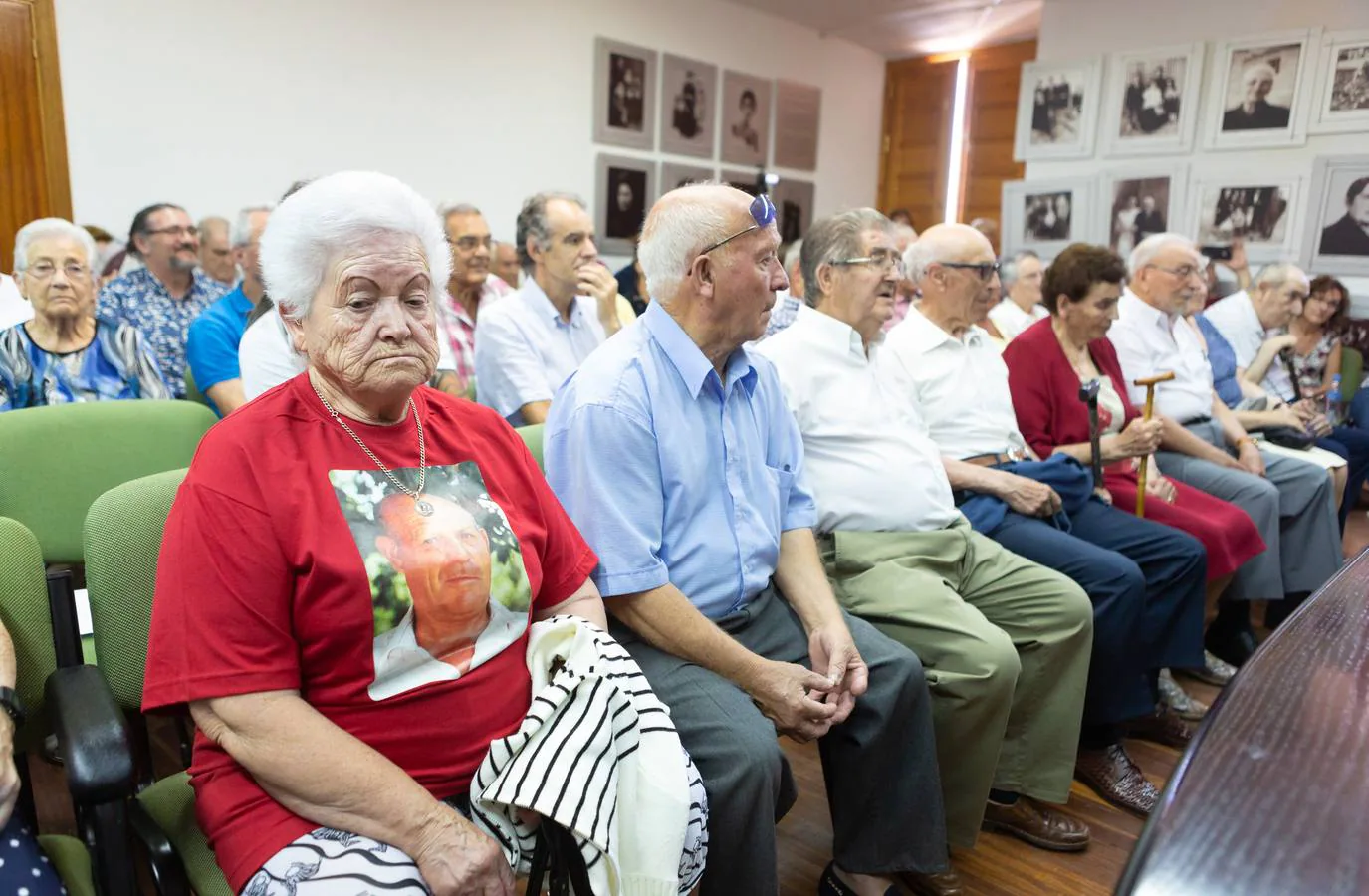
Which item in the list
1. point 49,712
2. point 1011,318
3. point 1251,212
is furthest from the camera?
point 1251,212

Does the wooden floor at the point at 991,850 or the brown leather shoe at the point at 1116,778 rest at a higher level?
the brown leather shoe at the point at 1116,778

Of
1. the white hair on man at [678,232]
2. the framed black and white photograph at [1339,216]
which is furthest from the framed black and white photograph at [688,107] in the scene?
the white hair on man at [678,232]

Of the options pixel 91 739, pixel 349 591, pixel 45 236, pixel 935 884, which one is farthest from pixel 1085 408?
pixel 45 236

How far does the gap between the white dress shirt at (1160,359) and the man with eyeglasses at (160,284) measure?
3.77m

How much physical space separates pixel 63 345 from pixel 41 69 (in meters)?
2.03

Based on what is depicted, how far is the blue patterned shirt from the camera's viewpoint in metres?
3.91

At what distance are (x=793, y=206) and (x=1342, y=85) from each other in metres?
3.85

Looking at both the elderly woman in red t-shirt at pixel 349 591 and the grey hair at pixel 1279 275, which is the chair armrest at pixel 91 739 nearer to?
the elderly woman in red t-shirt at pixel 349 591

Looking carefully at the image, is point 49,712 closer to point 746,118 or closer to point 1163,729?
point 1163,729

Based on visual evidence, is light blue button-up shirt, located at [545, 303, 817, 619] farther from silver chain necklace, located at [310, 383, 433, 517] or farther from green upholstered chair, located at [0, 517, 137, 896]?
green upholstered chair, located at [0, 517, 137, 896]

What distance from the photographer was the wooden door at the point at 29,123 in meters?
4.02

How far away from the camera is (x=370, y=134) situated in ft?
17.0

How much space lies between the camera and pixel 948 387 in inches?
101

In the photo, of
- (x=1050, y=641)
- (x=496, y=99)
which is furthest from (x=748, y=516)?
(x=496, y=99)
